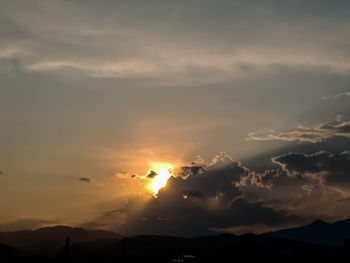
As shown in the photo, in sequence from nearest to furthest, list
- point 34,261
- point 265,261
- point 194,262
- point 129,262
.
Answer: point 194,262 → point 265,261 → point 129,262 → point 34,261

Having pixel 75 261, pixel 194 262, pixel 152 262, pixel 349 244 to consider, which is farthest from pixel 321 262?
pixel 75 261

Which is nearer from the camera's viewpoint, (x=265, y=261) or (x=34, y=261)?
(x=265, y=261)

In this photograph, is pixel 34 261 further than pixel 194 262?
Yes

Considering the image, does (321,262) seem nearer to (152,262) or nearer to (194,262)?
(194,262)

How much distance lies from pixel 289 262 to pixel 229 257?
1881 cm

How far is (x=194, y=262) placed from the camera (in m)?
119

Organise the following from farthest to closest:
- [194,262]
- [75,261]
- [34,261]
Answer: [75,261] → [34,261] → [194,262]

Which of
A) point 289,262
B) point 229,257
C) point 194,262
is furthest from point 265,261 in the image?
point 194,262

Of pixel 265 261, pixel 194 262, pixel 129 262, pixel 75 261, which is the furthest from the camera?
pixel 75 261

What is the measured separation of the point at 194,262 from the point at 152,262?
3687 centimetres

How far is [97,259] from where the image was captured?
645ft

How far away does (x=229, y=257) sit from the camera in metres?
150

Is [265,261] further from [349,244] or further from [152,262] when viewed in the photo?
[152,262]

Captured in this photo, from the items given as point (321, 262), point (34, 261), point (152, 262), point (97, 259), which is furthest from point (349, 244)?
point (97, 259)
